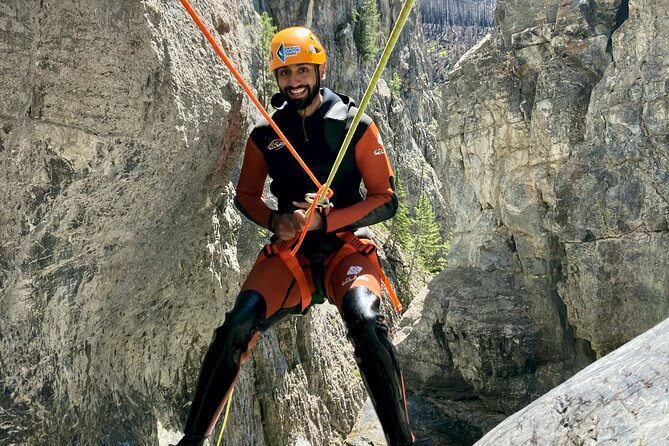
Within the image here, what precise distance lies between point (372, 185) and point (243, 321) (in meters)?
1.28

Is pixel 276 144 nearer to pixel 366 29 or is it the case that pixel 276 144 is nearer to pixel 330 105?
pixel 330 105

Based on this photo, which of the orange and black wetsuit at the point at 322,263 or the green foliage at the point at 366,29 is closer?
the orange and black wetsuit at the point at 322,263

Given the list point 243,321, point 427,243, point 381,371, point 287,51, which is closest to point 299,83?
point 287,51

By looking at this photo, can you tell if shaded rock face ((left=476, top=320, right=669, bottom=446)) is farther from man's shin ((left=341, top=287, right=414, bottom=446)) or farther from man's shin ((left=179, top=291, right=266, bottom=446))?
man's shin ((left=179, top=291, right=266, bottom=446))

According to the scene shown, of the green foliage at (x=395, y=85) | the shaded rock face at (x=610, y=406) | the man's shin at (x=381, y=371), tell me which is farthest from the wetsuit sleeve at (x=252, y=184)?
the green foliage at (x=395, y=85)

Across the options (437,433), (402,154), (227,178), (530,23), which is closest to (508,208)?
(530,23)

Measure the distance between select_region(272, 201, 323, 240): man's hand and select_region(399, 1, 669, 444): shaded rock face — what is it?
9.32 m

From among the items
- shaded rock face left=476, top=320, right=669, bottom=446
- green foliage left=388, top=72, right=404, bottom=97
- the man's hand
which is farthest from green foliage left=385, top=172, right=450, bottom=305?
shaded rock face left=476, top=320, right=669, bottom=446

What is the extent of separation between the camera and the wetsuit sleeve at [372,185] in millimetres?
4066

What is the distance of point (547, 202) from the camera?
581 inches

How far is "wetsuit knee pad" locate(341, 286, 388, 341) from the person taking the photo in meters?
3.55

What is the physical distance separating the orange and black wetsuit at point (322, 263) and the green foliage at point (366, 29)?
39647mm

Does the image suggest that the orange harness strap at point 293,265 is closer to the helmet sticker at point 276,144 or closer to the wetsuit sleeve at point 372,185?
the wetsuit sleeve at point 372,185

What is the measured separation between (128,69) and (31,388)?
1671 millimetres
